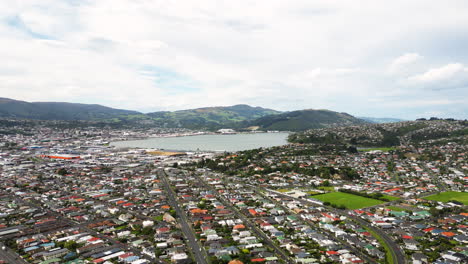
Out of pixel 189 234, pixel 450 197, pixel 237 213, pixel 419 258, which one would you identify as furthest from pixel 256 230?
pixel 450 197

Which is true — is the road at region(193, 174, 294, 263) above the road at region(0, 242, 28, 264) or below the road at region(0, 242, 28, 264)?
above

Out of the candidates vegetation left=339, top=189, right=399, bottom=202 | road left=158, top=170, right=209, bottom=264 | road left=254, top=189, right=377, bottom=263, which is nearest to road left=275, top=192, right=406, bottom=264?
road left=254, top=189, right=377, bottom=263

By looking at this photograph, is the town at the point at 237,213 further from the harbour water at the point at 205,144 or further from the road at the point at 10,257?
the harbour water at the point at 205,144

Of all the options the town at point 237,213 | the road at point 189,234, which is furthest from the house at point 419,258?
the road at point 189,234

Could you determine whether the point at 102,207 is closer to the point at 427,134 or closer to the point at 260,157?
the point at 260,157

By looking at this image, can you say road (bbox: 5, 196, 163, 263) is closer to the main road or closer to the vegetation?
the main road

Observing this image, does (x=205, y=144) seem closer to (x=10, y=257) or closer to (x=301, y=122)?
(x=10, y=257)
